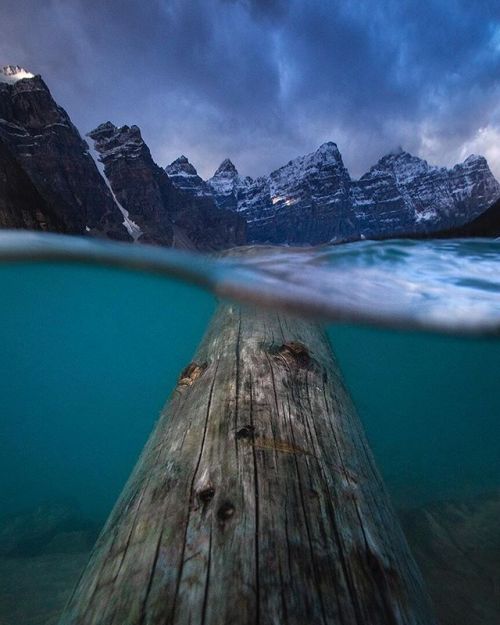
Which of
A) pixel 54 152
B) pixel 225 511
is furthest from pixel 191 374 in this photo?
pixel 54 152

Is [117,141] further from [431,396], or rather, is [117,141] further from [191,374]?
[191,374]

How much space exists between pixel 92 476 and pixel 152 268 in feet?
64.9

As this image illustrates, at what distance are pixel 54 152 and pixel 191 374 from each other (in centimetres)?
12840

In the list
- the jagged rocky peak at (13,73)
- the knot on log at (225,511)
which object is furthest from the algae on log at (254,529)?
the jagged rocky peak at (13,73)

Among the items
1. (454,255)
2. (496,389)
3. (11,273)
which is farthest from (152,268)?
(496,389)

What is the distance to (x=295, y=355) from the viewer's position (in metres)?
2.63

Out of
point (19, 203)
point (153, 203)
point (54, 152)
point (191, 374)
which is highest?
point (54, 152)

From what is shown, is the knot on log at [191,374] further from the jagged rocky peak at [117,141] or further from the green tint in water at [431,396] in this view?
the jagged rocky peak at [117,141]

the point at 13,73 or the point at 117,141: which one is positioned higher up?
the point at 13,73

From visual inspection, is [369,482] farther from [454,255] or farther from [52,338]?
[52,338]

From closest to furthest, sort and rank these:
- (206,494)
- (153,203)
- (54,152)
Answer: (206,494), (54,152), (153,203)

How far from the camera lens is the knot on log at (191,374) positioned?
2.67m

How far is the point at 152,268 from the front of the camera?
387 inches

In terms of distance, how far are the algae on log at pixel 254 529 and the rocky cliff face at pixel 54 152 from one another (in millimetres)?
109982
